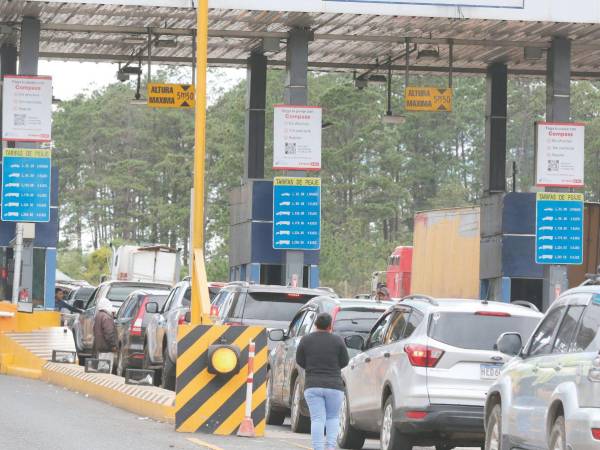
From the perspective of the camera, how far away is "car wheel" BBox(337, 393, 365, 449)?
1903 cm

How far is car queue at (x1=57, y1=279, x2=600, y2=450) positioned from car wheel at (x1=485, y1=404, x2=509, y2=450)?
1 centimetres

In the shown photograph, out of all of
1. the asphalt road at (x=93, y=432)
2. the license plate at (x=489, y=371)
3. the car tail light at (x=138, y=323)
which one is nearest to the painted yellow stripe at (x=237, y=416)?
the asphalt road at (x=93, y=432)

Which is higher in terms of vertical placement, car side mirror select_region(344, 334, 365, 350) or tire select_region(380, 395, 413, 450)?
car side mirror select_region(344, 334, 365, 350)

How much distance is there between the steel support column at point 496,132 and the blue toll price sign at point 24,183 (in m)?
10.8

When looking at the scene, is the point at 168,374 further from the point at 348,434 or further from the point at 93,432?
the point at 348,434

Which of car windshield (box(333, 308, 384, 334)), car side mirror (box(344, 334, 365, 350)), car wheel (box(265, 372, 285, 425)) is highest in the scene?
car windshield (box(333, 308, 384, 334))

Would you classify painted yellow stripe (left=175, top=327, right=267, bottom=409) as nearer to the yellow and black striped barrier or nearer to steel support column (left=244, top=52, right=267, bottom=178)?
the yellow and black striped barrier

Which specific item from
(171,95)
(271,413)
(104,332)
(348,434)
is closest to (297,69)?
(171,95)

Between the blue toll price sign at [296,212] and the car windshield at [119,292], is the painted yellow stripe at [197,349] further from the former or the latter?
the car windshield at [119,292]

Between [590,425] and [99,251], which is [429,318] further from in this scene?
[99,251]

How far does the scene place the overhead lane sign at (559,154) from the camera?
3522 centimetres

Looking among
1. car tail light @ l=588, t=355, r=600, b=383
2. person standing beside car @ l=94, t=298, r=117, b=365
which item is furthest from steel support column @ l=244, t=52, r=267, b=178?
car tail light @ l=588, t=355, r=600, b=383

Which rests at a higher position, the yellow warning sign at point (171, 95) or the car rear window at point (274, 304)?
the yellow warning sign at point (171, 95)

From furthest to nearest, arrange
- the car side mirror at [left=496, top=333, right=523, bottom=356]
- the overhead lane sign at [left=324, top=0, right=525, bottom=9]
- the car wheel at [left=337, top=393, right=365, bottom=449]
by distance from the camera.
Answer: the overhead lane sign at [left=324, top=0, right=525, bottom=9] → the car wheel at [left=337, top=393, right=365, bottom=449] → the car side mirror at [left=496, top=333, right=523, bottom=356]
